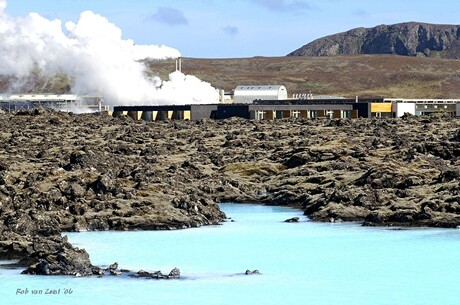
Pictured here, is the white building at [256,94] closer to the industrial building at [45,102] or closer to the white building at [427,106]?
the industrial building at [45,102]

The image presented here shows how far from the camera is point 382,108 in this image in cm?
11725

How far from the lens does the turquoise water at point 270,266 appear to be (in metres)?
23.8

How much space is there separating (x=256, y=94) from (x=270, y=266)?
116 metres

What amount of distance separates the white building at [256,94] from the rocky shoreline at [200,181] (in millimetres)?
61142

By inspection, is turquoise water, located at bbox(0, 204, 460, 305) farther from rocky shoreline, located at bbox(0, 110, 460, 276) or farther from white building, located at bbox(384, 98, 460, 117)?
white building, located at bbox(384, 98, 460, 117)

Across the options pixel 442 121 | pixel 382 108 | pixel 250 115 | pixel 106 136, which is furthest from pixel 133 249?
pixel 382 108

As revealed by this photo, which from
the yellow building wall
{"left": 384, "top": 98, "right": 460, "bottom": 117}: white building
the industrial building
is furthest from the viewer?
the industrial building

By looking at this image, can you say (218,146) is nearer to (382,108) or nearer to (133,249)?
(133,249)

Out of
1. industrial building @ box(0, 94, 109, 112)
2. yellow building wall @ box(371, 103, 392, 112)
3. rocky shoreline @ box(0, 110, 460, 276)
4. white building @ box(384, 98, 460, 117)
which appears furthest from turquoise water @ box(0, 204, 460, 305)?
industrial building @ box(0, 94, 109, 112)

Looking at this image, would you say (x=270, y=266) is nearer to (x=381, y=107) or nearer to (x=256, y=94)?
(x=381, y=107)

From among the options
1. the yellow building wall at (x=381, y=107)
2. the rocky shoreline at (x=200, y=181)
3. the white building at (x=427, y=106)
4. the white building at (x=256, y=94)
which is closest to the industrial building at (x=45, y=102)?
the white building at (x=256, y=94)

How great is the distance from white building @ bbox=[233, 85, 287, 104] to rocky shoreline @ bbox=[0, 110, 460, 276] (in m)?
61.1

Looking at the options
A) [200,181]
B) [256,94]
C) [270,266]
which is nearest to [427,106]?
[256,94]

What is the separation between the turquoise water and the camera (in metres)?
23.8
